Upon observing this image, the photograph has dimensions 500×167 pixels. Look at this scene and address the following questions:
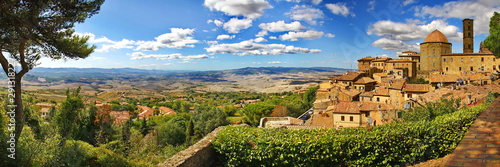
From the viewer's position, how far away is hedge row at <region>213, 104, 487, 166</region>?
7445mm

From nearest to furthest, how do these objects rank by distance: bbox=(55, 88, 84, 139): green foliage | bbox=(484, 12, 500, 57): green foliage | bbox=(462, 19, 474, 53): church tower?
bbox=(55, 88, 84, 139): green foliage, bbox=(484, 12, 500, 57): green foliage, bbox=(462, 19, 474, 53): church tower

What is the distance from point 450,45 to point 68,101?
6617cm

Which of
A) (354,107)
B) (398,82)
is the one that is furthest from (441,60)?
(354,107)

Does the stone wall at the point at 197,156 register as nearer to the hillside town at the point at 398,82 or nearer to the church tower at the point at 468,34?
the hillside town at the point at 398,82

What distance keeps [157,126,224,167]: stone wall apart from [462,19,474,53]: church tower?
7099 cm

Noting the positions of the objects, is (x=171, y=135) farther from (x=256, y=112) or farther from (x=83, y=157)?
(x=83, y=157)

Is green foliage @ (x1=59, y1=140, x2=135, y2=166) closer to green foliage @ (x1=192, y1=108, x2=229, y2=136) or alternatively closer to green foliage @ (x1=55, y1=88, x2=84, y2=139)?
green foliage @ (x1=55, y1=88, x2=84, y2=139)

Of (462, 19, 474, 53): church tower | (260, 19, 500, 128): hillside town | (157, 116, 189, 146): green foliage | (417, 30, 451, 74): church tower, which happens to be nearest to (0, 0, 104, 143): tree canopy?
(260, 19, 500, 128): hillside town

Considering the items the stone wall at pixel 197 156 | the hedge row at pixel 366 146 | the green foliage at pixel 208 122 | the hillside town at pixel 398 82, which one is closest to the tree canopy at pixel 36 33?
the stone wall at pixel 197 156

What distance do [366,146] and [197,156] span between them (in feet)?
16.7

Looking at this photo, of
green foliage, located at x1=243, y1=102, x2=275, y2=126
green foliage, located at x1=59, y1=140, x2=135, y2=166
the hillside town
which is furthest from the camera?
green foliage, located at x1=243, y1=102, x2=275, y2=126

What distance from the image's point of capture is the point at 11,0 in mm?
6836

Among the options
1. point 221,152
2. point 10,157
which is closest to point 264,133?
point 221,152

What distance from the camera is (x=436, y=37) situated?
5228cm
